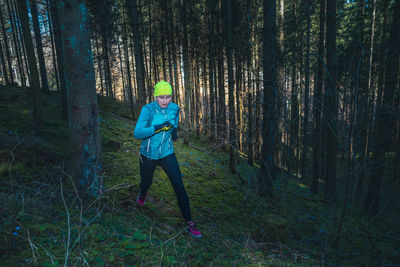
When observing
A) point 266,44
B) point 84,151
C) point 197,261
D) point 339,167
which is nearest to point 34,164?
point 84,151

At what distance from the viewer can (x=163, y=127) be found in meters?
3.25

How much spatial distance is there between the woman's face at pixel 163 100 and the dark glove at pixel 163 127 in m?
0.32

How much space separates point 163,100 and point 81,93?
126 cm

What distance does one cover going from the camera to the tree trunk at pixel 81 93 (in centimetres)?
323

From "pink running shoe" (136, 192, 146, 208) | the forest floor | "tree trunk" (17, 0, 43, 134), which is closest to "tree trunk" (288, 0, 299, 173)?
the forest floor

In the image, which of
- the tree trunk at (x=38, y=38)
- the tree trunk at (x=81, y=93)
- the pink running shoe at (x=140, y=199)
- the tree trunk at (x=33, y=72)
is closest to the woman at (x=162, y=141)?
the pink running shoe at (x=140, y=199)

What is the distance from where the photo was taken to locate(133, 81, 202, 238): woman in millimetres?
3336

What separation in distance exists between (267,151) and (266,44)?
10.8ft

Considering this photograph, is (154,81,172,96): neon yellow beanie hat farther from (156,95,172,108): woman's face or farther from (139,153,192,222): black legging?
(139,153,192,222): black legging

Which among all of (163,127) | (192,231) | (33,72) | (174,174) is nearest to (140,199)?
(174,174)

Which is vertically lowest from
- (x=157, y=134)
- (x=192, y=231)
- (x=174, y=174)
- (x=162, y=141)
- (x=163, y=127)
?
(x=192, y=231)

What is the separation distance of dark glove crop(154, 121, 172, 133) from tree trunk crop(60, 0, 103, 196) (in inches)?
43.4

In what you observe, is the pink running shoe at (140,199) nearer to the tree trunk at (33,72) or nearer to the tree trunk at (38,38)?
the tree trunk at (33,72)

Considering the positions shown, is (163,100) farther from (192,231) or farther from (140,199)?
(192,231)
